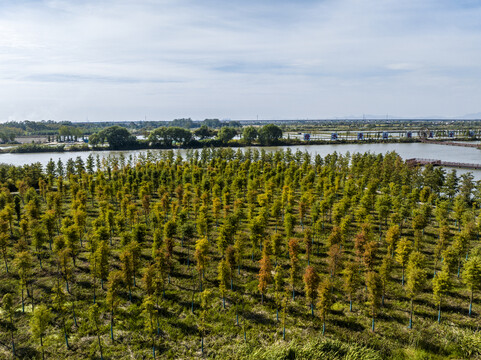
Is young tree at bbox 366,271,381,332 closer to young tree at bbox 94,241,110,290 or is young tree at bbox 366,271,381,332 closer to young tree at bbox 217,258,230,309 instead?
young tree at bbox 217,258,230,309

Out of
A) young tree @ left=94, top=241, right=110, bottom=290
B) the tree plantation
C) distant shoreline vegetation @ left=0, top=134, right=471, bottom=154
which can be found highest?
distant shoreline vegetation @ left=0, top=134, right=471, bottom=154

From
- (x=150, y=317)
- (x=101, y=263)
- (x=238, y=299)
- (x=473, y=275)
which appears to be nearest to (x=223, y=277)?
(x=238, y=299)

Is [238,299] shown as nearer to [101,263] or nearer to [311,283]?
[311,283]

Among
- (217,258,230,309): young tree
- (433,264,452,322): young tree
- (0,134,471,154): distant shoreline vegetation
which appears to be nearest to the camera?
(433,264,452,322): young tree

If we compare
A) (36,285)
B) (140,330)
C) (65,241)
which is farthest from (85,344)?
(65,241)

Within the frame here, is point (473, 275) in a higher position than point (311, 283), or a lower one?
higher

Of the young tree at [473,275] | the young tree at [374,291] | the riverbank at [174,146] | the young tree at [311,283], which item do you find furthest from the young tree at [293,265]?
the riverbank at [174,146]

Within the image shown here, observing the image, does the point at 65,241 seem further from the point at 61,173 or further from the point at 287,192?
the point at 61,173

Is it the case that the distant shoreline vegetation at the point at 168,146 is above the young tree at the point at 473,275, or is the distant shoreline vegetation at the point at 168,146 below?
above

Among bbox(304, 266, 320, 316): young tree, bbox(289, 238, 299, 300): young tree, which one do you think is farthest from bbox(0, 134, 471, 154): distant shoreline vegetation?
bbox(304, 266, 320, 316): young tree

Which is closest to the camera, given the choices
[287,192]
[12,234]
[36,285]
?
[36,285]

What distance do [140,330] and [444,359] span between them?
67.4ft

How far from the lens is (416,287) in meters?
Result: 23.2

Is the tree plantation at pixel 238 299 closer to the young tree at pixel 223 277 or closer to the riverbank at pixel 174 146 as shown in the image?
the young tree at pixel 223 277
